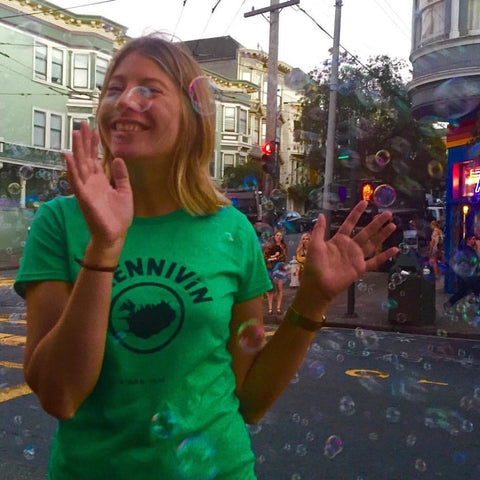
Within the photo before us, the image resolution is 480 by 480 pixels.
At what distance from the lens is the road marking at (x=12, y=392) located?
6.14 meters

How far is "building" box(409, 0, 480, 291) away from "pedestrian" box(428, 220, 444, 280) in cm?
29

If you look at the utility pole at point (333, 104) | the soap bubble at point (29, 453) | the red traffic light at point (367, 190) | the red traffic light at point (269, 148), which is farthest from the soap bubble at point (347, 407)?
the red traffic light at point (269, 148)

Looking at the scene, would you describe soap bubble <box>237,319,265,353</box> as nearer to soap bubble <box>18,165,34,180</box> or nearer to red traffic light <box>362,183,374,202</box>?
red traffic light <box>362,183,374,202</box>

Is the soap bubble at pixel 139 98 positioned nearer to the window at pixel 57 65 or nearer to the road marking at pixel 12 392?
the road marking at pixel 12 392

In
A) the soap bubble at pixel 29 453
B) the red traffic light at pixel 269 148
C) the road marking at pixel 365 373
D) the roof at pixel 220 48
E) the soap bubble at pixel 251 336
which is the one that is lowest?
the road marking at pixel 365 373

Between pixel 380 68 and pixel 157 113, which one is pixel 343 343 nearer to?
pixel 157 113

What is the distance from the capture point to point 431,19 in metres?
16.0

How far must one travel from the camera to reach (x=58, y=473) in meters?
1.54

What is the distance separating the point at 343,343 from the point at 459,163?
7755mm

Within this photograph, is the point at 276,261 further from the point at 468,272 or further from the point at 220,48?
the point at 220,48

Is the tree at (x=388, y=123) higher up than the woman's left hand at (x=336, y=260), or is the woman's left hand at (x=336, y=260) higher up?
the tree at (x=388, y=123)

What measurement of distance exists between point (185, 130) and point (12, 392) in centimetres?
531

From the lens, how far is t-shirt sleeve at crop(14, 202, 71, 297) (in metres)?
1.52

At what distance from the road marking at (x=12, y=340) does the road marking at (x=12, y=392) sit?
2.50 m
